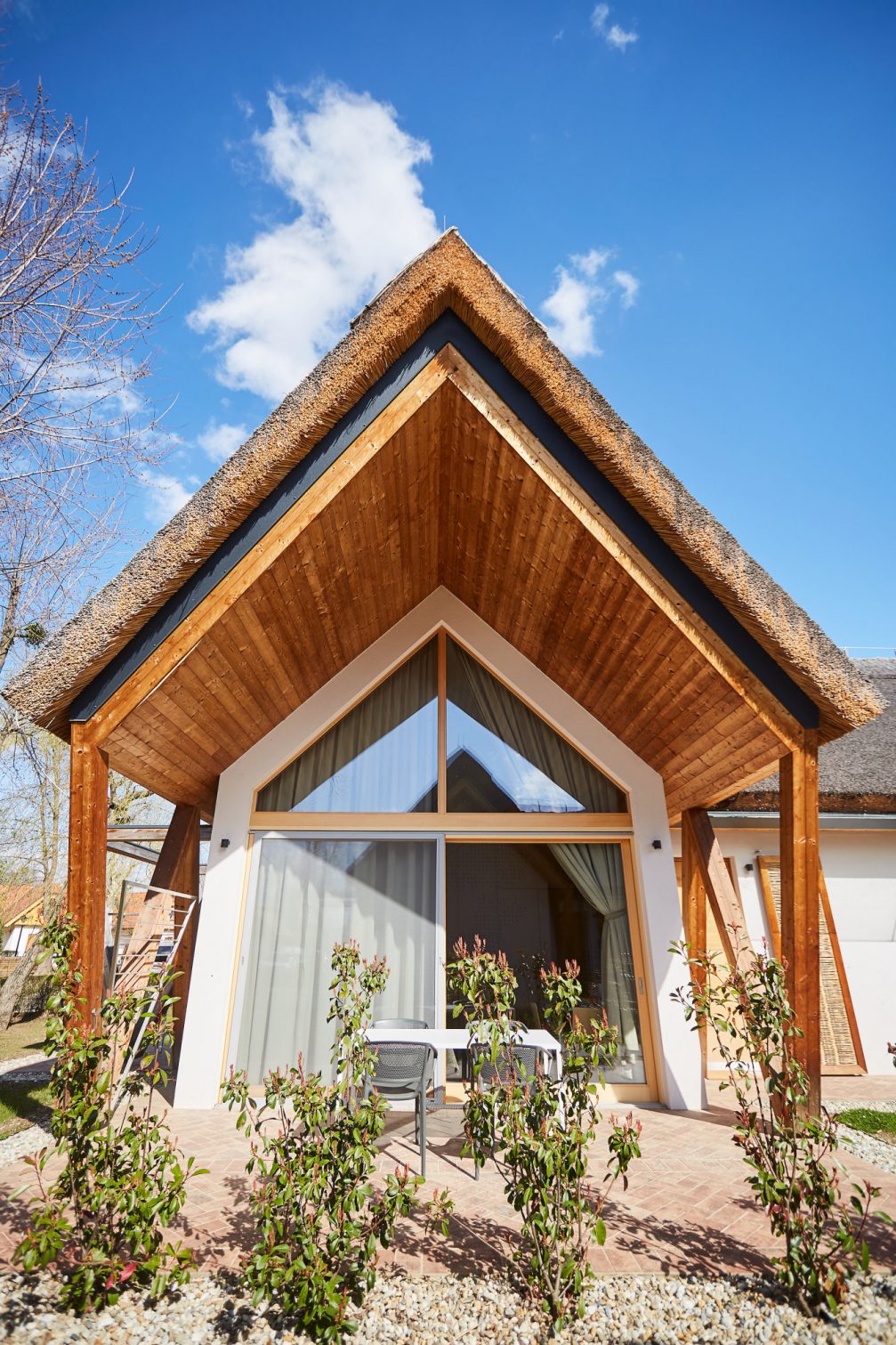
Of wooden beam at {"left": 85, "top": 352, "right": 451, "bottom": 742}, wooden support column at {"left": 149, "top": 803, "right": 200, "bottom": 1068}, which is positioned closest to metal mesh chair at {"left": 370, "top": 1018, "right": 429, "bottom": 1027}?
wooden support column at {"left": 149, "top": 803, "right": 200, "bottom": 1068}

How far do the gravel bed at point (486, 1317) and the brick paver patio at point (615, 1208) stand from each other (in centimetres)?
18

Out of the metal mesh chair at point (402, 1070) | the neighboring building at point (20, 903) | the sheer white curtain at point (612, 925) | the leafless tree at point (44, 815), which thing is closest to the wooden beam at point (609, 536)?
the sheer white curtain at point (612, 925)

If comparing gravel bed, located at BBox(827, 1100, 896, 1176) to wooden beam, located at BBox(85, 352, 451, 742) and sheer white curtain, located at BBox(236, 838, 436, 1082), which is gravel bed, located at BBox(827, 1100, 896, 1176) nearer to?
sheer white curtain, located at BBox(236, 838, 436, 1082)

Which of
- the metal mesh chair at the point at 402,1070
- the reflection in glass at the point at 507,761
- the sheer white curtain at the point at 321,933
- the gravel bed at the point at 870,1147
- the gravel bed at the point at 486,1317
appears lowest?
the gravel bed at the point at 486,1317

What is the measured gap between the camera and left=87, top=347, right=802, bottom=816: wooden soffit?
14.1ft

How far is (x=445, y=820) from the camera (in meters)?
6.25

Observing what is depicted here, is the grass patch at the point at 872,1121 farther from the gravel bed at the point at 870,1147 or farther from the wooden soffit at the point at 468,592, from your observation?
the wooden soffit at the point at 468,592

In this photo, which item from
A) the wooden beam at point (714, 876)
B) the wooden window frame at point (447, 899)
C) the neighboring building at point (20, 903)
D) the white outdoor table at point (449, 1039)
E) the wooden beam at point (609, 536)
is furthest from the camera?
the neighboring building at point (20, 903)

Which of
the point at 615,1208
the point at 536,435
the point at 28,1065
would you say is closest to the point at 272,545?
the point at 536,435

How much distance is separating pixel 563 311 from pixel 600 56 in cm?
191

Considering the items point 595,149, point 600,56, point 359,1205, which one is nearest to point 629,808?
point 359,1205

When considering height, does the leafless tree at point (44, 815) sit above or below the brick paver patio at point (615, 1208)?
above

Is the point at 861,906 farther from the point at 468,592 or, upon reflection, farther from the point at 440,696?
the point at 468,592

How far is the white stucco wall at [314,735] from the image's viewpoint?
5.60 m
